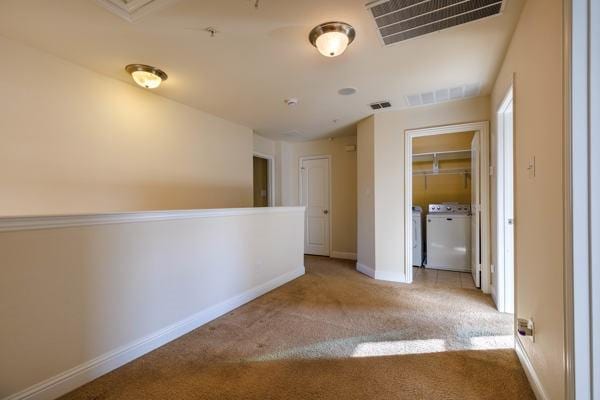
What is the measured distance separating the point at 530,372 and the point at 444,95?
2.74 m

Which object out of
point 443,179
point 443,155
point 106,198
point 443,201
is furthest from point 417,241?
point 106,198

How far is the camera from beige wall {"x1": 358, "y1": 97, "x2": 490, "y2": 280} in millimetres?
3625

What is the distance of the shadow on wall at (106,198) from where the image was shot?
7.01 ft

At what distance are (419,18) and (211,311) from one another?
2868 mm

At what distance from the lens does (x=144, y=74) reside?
245cm

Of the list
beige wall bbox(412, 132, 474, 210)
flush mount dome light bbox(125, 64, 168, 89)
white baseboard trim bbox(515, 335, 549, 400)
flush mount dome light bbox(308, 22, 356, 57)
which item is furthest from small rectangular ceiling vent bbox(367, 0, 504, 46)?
beige wall bbox(412, 132, 474, 210)

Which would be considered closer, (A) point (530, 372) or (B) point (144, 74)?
(A) point (530, 372)

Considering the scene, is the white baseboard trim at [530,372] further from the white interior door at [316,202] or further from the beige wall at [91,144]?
the white interior door at [316,202]

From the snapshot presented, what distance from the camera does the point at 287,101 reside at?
335 centimetres

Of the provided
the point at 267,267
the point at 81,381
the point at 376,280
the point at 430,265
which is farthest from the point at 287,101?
the point at 430,265

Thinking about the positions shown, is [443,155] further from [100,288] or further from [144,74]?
[100,288]

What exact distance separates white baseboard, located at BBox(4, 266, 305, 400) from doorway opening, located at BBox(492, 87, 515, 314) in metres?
2.63

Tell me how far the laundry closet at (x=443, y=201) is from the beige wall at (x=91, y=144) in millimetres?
3412

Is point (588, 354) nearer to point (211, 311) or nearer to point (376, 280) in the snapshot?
point (211, 311)
